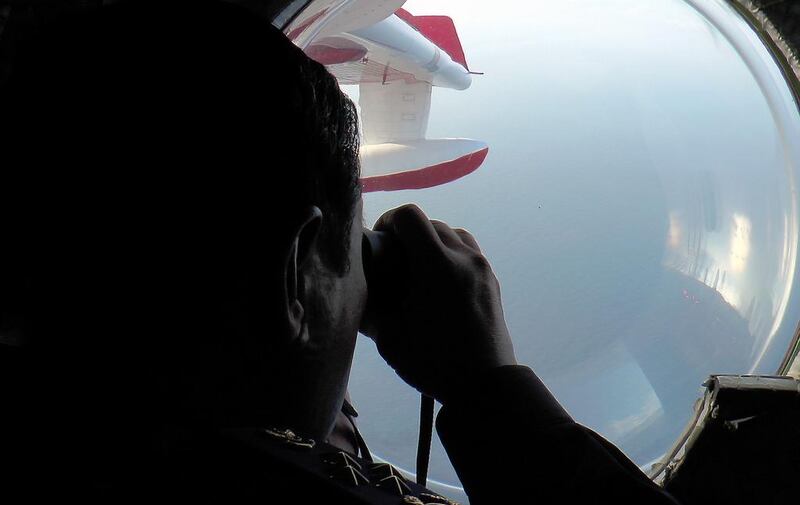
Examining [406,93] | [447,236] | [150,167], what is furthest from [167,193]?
[406,93]

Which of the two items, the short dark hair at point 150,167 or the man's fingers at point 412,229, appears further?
the man's fingers at point 412,229

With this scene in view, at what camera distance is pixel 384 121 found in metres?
3.60

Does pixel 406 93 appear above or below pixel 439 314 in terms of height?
above

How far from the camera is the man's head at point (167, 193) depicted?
418mm

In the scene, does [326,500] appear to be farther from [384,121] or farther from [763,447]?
[384,121]

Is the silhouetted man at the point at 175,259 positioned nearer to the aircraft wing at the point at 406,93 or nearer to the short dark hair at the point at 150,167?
the short dark hair at the point at 150,167

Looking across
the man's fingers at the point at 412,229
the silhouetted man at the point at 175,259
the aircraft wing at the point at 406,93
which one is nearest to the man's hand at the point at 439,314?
the man's fingers at the point at 412,229

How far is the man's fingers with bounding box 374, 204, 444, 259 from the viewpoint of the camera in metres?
0.67

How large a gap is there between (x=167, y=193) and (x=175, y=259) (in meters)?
0.05

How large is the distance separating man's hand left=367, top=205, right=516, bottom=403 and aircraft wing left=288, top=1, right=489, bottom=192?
1688 mm

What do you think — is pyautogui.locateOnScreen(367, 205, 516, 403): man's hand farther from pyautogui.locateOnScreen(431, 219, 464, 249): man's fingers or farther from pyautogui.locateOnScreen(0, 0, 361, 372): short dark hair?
pyautogui.locateOnScreen(0, 0, 361, 372): short dark hair

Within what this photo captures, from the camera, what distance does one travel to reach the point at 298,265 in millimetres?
477

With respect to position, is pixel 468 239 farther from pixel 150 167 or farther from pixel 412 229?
pixel 150 167

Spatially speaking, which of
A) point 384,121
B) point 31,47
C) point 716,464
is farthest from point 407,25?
point 31,47
